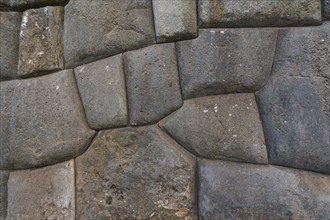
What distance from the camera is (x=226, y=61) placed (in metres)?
1.16

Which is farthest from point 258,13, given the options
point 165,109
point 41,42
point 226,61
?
point 41,42

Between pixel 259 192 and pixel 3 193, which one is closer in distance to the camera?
pixel 259 192

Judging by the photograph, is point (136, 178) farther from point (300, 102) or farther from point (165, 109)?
point (300, 102)

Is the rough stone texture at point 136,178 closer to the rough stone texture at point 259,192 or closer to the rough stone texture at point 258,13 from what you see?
the rough stone texture at point 259,192

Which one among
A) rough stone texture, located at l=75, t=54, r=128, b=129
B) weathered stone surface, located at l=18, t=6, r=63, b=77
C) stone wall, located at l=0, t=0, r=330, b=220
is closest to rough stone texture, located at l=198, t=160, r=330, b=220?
stone wall, located at l=0, t=0, r=330, b=220

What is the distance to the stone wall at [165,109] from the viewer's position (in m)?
1.11

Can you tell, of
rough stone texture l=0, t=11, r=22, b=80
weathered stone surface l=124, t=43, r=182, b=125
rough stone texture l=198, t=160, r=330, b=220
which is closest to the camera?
rough stone texture l=198, t=160, r=330, b=220

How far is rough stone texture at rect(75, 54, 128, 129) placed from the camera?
120 cm

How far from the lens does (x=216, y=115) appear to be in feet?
3.79

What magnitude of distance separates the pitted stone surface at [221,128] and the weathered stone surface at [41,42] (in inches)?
18.3

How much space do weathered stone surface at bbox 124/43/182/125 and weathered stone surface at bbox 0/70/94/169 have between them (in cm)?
19

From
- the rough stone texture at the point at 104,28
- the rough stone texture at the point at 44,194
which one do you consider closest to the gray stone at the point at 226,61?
the rough stone texture at the point at 104,28

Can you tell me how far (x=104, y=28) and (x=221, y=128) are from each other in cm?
51

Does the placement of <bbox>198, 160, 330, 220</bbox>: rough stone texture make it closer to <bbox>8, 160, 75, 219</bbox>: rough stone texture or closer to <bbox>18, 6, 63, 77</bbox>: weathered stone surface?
<bbox>8, 160, 75, 219</bbox>: rough stone texture
